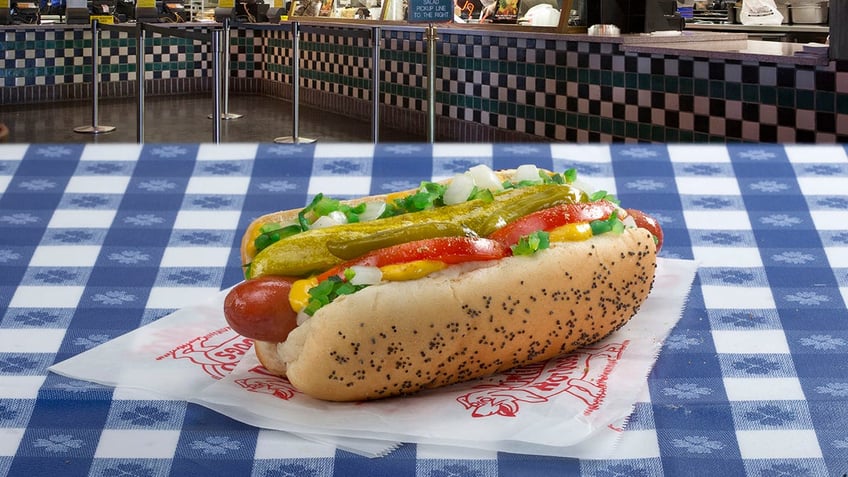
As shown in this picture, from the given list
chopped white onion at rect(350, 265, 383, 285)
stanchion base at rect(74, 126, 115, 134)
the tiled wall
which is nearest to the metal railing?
stanchion base at rect(74, 126, 115, 134)

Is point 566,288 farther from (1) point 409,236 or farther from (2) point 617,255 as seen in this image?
(1) point 409,236

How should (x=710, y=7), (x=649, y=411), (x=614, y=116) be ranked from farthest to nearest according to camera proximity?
1. (x=710, y=7)
2. (x=614, y=116)
3. (x=649, y=411)

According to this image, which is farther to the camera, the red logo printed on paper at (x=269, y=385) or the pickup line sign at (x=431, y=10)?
the pickup line sign at (x=431, y=10)

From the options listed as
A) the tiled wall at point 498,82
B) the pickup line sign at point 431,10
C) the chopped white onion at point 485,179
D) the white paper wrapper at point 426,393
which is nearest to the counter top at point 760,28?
the tiled wall at point 498,82

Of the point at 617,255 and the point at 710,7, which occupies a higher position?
the point at 710,7

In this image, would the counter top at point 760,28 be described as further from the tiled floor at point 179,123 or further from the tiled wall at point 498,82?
the tiled floor at point 179,123

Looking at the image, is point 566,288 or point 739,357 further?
point 566,288

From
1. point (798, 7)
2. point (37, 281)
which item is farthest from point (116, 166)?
point (798, 7)
